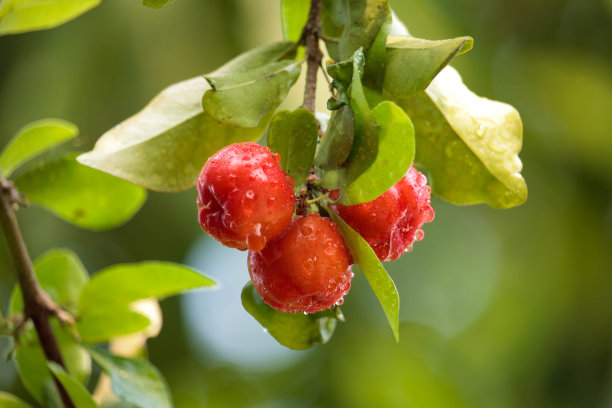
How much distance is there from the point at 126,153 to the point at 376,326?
3.00m

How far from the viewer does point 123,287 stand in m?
1.14

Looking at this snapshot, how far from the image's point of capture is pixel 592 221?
136 inches

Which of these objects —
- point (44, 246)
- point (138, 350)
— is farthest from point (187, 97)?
point (44, 246)

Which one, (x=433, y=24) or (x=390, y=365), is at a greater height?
(x=433, y=24)

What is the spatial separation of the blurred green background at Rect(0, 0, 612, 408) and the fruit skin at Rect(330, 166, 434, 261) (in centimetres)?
253


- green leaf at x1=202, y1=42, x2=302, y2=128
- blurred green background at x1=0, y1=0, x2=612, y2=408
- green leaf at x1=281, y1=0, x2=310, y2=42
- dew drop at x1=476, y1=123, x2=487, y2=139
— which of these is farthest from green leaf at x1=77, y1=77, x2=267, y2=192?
blurred green background at x1=0, y1=0, x2=612, y2=408

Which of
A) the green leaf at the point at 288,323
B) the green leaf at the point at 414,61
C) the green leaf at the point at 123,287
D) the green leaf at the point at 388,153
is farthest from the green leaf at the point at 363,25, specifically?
the green leaf at the point at 123,287

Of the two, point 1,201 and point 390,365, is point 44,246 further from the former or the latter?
point 1,201

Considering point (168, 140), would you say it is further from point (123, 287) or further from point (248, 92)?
point (123, 287)

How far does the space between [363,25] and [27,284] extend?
2.05ft

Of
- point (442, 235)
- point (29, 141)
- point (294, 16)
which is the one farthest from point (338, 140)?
point (442, 235)

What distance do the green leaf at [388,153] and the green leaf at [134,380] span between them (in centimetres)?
52

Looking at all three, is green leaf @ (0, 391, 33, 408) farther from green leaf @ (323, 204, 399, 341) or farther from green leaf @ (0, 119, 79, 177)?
green leaf @ (323, 204, 399, 341)

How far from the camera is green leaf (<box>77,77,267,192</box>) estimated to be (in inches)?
34.5
